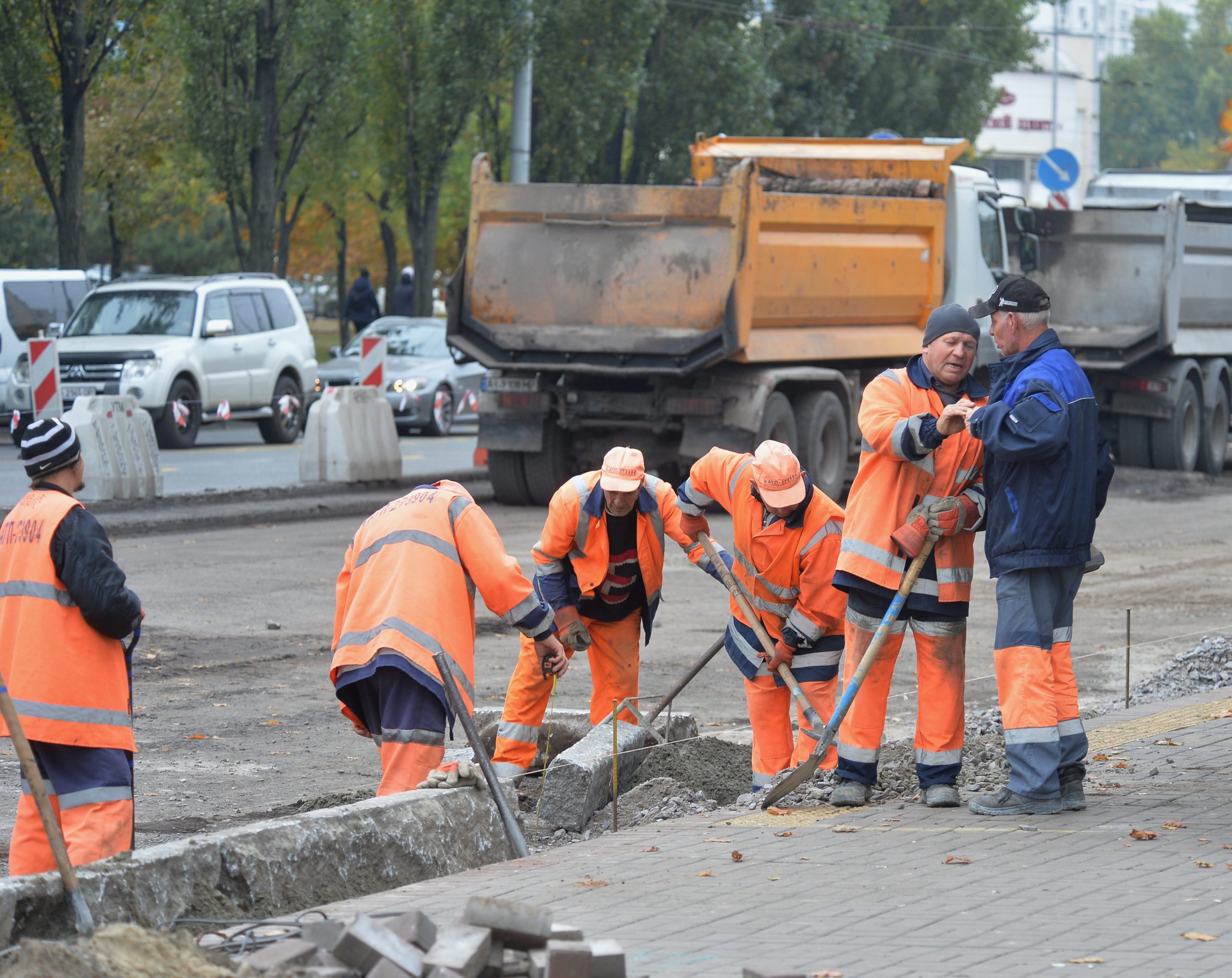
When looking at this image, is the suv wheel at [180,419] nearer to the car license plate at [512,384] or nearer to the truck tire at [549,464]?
the truck tire at [549,464]

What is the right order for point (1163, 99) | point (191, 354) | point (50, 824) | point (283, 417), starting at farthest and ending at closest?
point (1163, 99) → point (283, 417) → point (191, 354) → point (50, 824)

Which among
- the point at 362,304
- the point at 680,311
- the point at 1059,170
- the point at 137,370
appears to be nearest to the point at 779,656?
the point at 680,311

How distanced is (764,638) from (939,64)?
33.2m

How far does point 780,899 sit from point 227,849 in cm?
150

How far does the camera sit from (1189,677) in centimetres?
865

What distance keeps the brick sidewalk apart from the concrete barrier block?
0.52 m

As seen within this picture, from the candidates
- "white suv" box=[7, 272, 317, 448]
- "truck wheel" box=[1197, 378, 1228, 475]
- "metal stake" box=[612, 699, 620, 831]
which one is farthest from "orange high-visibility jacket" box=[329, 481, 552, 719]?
"truck wheel" box=[1197, 378, 1228, 475]

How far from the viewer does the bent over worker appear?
15.8 ft

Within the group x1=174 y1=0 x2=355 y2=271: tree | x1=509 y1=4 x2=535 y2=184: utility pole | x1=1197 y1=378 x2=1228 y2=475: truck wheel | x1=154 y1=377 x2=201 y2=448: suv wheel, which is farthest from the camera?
x1=174 y1=0 x2=355 y2=271: tree

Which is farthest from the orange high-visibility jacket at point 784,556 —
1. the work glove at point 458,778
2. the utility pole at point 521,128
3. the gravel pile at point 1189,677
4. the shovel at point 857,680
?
the utility pole at point 521,128

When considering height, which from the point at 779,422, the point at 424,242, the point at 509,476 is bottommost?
the point at 509,476

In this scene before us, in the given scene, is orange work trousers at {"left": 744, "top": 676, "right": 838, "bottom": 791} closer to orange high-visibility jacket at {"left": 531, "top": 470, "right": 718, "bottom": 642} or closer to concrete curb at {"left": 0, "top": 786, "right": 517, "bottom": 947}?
orange high-visibility jacket at {"left": 531, "top": 470, "right": 718, "bottom": 642}

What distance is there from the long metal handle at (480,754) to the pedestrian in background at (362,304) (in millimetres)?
24553

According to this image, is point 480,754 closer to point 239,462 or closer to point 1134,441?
point 239,462
